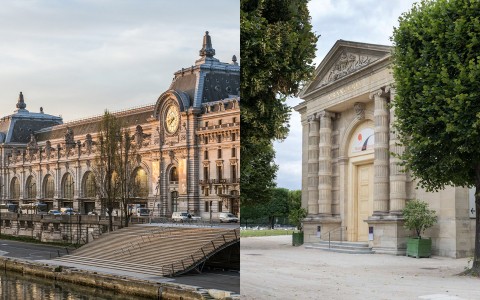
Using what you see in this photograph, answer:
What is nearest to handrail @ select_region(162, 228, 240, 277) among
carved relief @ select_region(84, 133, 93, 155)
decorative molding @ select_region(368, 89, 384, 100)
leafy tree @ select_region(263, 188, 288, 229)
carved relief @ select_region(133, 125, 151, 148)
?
carved relief @ select_region(133, 125, 151, 148)

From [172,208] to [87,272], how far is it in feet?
13.7

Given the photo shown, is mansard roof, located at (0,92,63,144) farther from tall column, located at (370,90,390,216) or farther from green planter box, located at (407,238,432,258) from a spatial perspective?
tall column, located at (370,90,390,216)

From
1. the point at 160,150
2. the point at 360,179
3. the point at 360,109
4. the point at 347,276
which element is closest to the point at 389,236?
the point at 360,179

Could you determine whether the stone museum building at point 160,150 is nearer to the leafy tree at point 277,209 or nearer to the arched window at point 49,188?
the arched window at point 49,188

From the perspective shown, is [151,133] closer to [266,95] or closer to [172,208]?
[172,208]

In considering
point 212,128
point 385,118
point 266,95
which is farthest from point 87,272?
point 385,118

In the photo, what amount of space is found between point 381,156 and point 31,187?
48.2 ft

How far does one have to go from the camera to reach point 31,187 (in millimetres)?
21531

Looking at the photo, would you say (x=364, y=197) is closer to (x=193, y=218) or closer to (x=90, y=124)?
(x=90, y=124)

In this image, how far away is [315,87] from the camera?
33438 millimetres

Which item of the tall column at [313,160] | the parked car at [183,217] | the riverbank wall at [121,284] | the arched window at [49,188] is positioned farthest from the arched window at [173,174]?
the tall column at [313,160]

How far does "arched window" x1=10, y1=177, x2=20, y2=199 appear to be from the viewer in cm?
2223

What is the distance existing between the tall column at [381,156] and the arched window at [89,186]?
A: 506 inches

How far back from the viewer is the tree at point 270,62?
1443cm
